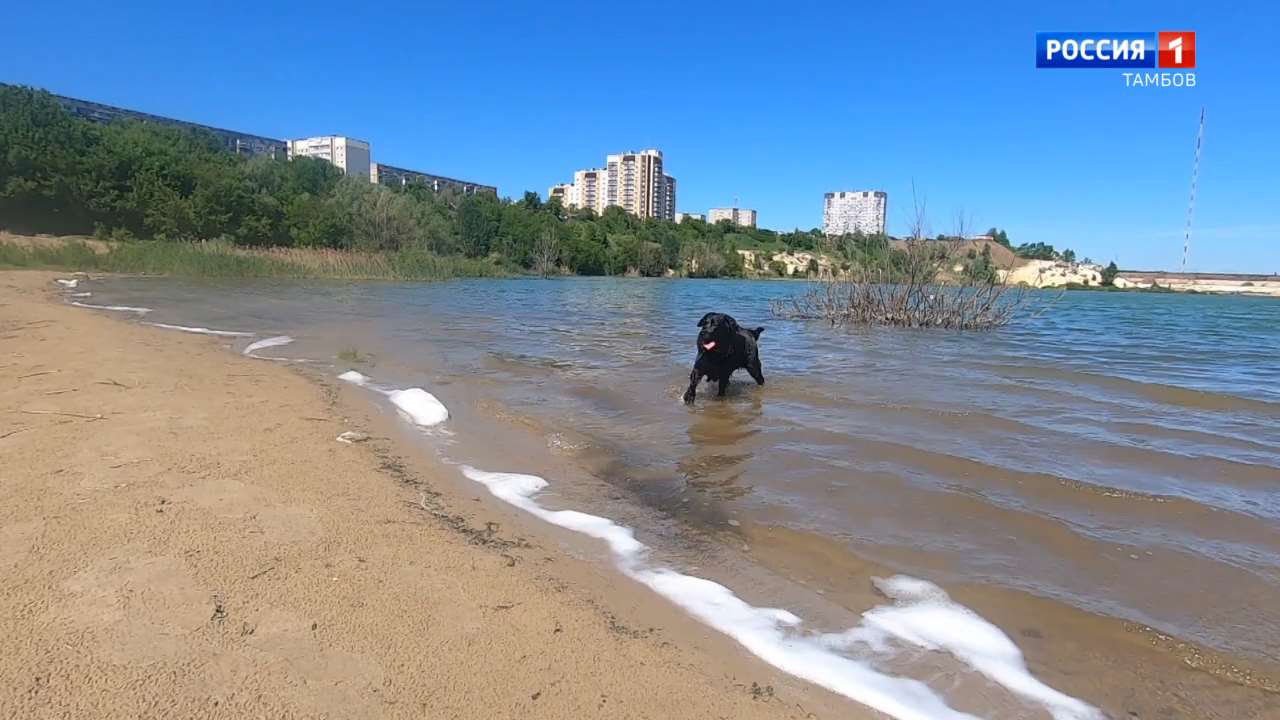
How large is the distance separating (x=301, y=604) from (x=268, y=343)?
9763 millimetres

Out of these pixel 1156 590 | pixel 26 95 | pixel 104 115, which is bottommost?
pixel 1156 590

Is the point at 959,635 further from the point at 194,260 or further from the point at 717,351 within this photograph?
the point at 194,260

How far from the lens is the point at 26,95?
182 ft

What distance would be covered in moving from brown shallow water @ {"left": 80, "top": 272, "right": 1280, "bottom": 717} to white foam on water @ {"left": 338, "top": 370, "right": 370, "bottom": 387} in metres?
0.38

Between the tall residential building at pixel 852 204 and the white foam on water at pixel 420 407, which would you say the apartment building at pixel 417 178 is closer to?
the tall residential building at pixel 852 204

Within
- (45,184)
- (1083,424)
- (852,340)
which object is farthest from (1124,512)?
(45,184)

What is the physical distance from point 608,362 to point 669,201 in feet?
632

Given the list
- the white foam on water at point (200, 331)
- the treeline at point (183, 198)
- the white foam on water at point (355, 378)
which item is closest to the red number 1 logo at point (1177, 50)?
the treeline at point (183, 198)

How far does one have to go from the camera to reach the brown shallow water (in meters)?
2.92

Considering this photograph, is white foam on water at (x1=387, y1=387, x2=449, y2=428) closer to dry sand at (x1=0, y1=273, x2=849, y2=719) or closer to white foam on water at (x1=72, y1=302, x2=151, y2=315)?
dry sand at (x1=0, y1=273, x2=849, y2=719)

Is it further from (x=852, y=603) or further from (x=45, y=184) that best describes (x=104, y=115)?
(x=852, y=603)

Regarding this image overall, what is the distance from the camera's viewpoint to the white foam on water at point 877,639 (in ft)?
7.59

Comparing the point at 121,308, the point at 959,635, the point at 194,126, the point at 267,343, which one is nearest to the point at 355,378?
the point at 267,343

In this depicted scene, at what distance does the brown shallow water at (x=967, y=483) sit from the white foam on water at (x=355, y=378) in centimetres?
38
